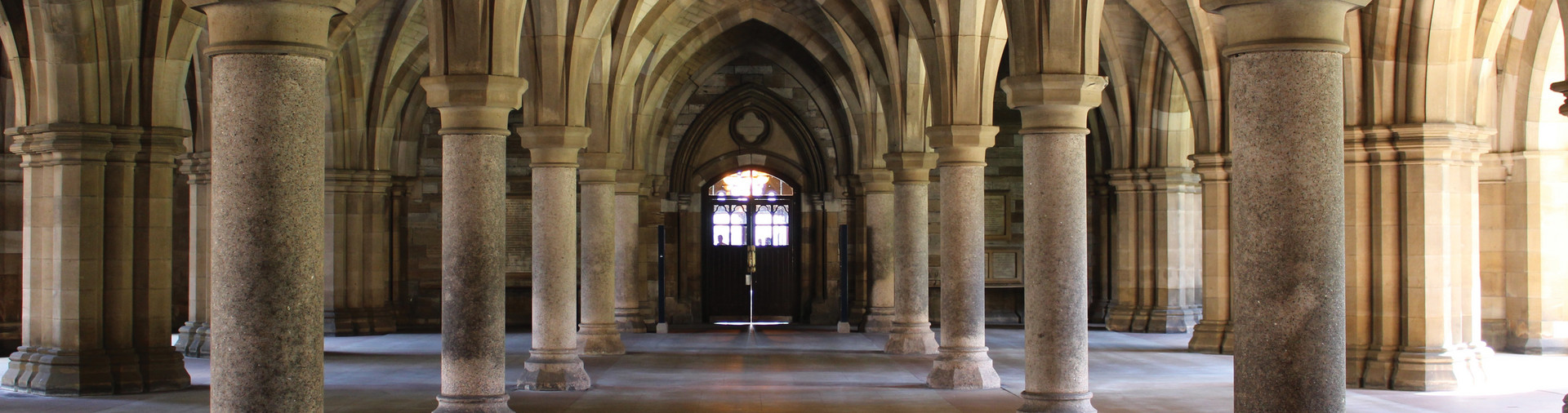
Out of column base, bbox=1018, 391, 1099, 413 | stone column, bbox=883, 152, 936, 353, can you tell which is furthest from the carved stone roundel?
column base, bbox=1018, 391, 1099, 413

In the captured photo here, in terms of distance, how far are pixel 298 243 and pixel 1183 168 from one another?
15.9 metres

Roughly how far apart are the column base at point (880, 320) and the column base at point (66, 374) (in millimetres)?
10737

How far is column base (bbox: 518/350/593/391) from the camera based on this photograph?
11.4 metres

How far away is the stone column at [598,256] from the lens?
48.0 ft

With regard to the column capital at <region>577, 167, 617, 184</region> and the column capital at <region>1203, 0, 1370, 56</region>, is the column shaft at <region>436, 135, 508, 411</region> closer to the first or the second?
the column capital at <region>1203, 0, 1370, 56</region>

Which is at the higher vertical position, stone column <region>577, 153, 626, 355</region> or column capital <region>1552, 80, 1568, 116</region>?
column capital <region>1552, 80, 1568, 116</region>

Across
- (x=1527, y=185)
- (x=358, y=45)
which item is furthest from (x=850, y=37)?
(x=1527, y=185)

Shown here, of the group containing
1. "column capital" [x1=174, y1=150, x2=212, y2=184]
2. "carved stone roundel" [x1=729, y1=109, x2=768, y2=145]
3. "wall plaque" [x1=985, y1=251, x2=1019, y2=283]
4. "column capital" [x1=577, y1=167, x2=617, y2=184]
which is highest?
"carved stone roundel" [x1=729, y1=109, x2=768, y2=145]

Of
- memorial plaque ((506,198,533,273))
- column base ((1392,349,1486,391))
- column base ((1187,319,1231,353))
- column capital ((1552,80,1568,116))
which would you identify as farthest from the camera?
memorial plaque ((506,198,533,273))

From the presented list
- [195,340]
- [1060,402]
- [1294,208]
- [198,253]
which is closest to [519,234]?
[198,253]

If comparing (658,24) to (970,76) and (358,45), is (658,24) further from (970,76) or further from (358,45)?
(970,76)

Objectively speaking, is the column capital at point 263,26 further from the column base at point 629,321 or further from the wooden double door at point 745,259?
the wooden double door at point 745,259

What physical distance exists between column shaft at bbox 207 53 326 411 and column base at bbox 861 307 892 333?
14.6 meters

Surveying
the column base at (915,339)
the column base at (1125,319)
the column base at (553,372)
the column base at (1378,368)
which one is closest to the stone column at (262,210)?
the column base at (553,372)
